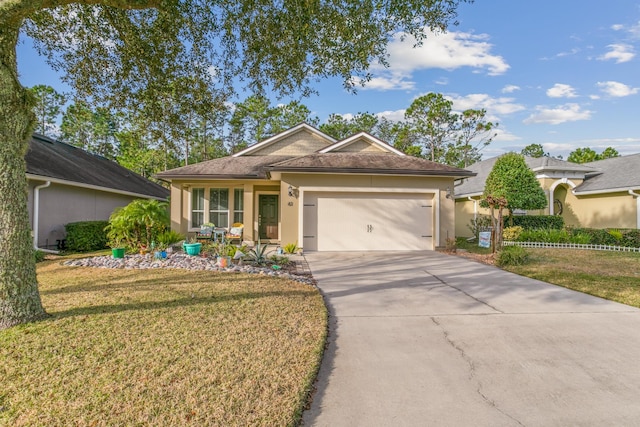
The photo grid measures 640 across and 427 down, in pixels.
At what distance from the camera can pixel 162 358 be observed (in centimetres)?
315

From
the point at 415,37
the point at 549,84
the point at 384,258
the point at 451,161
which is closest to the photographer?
the point at 415,37

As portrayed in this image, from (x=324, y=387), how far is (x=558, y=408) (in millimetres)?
1870

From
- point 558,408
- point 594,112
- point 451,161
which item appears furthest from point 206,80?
point 451,161

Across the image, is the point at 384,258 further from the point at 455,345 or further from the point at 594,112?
the point at 594,112

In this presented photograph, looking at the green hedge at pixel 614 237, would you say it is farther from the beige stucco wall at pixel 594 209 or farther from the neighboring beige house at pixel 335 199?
the neighboring beige house at pixel 335 199

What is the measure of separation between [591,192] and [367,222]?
38.1 feet

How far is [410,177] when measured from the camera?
11.8m

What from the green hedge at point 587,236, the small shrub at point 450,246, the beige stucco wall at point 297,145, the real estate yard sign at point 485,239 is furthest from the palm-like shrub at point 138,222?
the green hedge at point 587,236

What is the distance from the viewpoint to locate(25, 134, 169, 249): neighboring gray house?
10.9 meters

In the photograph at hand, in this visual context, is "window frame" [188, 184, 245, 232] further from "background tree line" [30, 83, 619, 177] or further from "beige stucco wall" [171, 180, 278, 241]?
"background tree line" [30, 83, 619, 177]

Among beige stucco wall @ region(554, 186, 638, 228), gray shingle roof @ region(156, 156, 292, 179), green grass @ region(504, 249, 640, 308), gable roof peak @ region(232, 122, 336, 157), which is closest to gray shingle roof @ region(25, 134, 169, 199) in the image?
gray shingle roof @ region(156, 156, 292, 179)

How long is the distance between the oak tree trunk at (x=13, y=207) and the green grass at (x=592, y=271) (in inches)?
341

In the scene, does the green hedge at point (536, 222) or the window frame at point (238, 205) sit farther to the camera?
the green hedge at point (536, 222)

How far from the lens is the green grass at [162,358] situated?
237cm
